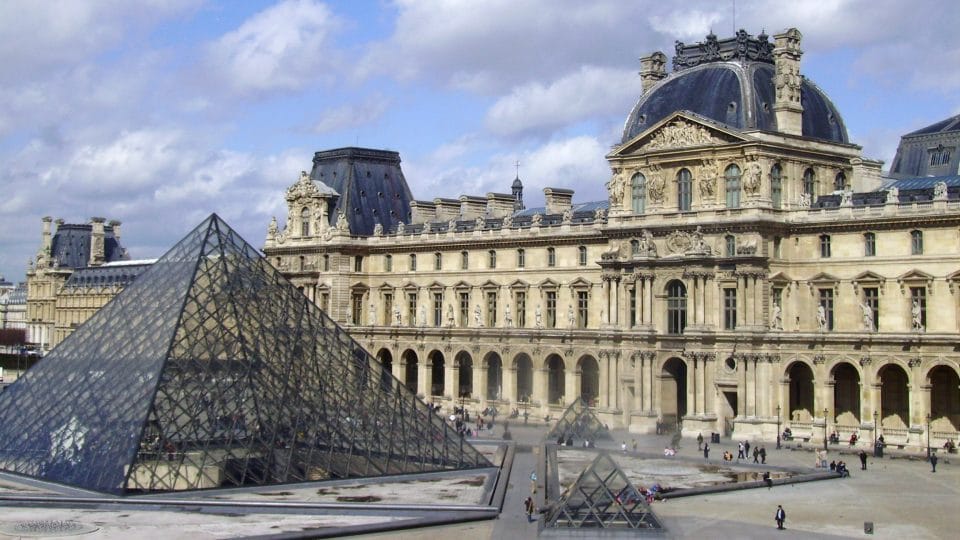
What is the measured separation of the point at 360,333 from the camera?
9269 centimetres

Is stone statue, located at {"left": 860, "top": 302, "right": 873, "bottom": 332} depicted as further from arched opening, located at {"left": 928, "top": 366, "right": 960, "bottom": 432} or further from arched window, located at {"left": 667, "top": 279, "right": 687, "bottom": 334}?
arched window, located at {"left": 667, "top": 279, "right": 687, "bottom": 334}

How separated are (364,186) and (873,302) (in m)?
41.6

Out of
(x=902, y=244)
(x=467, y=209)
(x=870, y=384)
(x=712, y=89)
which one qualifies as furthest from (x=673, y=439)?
(x=467, y=209)

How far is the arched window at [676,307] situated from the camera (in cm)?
7194

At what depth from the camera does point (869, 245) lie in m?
67.0

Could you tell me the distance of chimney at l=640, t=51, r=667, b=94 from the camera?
78.9 m

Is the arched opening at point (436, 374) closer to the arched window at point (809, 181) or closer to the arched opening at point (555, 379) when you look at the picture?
the arched opening at point (555, 379)

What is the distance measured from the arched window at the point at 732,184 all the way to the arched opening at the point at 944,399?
1241 cm

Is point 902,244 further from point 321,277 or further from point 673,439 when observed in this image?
point 321,277

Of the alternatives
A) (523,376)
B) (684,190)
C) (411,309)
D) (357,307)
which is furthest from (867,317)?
(357,307)

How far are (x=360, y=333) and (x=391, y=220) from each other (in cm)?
983

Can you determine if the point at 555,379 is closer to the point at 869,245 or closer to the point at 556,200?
the point at 556,200

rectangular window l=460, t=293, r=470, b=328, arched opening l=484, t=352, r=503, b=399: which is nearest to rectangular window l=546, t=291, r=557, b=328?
arched opening l=484, t=352, r=503, b=399

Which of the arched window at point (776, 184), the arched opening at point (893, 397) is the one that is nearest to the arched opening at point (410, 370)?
the arched window at point (776, 184)
